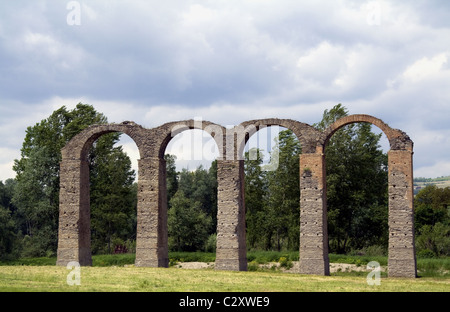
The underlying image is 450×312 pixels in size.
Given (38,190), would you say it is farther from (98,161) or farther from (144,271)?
(144,271)

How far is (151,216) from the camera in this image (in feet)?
91.3

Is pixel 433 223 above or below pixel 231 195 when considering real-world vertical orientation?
below

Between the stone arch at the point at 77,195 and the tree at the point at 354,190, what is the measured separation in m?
16.3

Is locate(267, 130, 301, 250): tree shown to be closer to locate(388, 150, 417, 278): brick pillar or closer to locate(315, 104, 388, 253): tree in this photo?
locate(315, 104, 388, 253): tree

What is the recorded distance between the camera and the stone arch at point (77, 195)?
94.4ft

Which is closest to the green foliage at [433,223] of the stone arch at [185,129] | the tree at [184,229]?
the tree at [184,229]

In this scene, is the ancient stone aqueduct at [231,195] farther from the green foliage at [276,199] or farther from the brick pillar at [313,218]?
the green foliage at [276,199]

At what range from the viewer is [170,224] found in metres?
40.1

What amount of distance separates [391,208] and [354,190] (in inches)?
645

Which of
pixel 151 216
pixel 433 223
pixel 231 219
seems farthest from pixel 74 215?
pixel 433 223

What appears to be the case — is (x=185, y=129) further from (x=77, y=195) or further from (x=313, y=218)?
(x=313, y=218)
